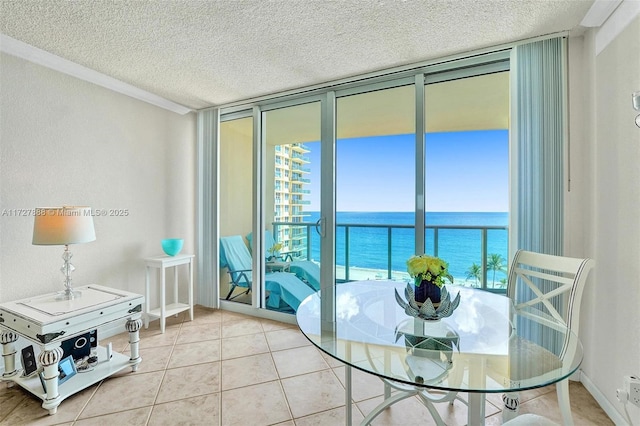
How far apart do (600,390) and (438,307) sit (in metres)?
1.39

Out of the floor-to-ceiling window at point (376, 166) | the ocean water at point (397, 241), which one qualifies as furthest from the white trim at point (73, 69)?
the ocean water at point (397, 241)

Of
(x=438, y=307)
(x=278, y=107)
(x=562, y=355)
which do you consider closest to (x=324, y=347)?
(x=438, y=307)

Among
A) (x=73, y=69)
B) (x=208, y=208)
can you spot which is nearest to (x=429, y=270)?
(x=208, y=208)

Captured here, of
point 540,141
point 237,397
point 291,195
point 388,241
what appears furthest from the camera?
point 388,241

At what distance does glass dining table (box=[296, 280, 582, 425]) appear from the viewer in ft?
3.37

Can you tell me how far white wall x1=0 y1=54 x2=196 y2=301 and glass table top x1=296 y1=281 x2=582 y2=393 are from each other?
2260 millimetres

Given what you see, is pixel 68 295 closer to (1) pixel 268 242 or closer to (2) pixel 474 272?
(1) pixel 268 242

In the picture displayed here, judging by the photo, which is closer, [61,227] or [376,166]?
[61,227]

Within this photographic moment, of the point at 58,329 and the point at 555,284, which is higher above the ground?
the point at 555,284

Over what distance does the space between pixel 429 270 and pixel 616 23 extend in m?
1.89

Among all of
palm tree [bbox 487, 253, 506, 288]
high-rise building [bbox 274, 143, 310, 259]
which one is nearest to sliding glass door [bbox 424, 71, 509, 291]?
palm tree [bbox 487, 253, 506, 288]

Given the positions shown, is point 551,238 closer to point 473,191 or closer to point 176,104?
point 473,191

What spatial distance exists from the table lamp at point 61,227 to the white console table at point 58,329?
0.21 m

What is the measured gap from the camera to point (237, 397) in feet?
6.16
